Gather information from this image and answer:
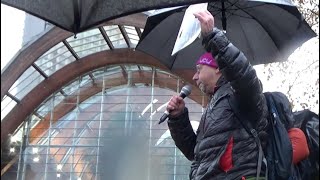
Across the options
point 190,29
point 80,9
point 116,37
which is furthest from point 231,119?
point 116,37

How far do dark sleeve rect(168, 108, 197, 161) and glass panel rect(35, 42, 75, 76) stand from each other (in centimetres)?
1104

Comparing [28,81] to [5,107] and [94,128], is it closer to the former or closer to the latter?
[94,128]

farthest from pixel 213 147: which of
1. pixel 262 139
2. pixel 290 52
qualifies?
pixel 290 52

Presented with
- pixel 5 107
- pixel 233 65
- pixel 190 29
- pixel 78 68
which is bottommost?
pixel 233 65

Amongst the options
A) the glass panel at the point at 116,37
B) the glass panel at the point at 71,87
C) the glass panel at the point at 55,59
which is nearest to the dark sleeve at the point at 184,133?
the glass panel at the point at 116,37

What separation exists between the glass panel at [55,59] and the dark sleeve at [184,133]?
11039 mm

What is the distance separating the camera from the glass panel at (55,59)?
14132 mm

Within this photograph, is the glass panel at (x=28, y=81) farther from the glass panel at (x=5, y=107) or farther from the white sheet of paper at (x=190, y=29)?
the white sheet of paper at (x=190, y=29)

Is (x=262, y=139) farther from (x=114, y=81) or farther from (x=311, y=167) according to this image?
(x=114, y=81)

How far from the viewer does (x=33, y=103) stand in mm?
14531

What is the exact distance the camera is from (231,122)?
2746 millimetres

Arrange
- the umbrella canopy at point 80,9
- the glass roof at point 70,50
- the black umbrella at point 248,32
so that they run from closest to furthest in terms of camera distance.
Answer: the umbrella canopy at point 80,9 → the black umbrella at point 248,32 → the glass roof at point 70,50

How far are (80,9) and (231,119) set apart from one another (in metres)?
1.30

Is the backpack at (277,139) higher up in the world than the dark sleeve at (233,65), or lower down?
lower down
